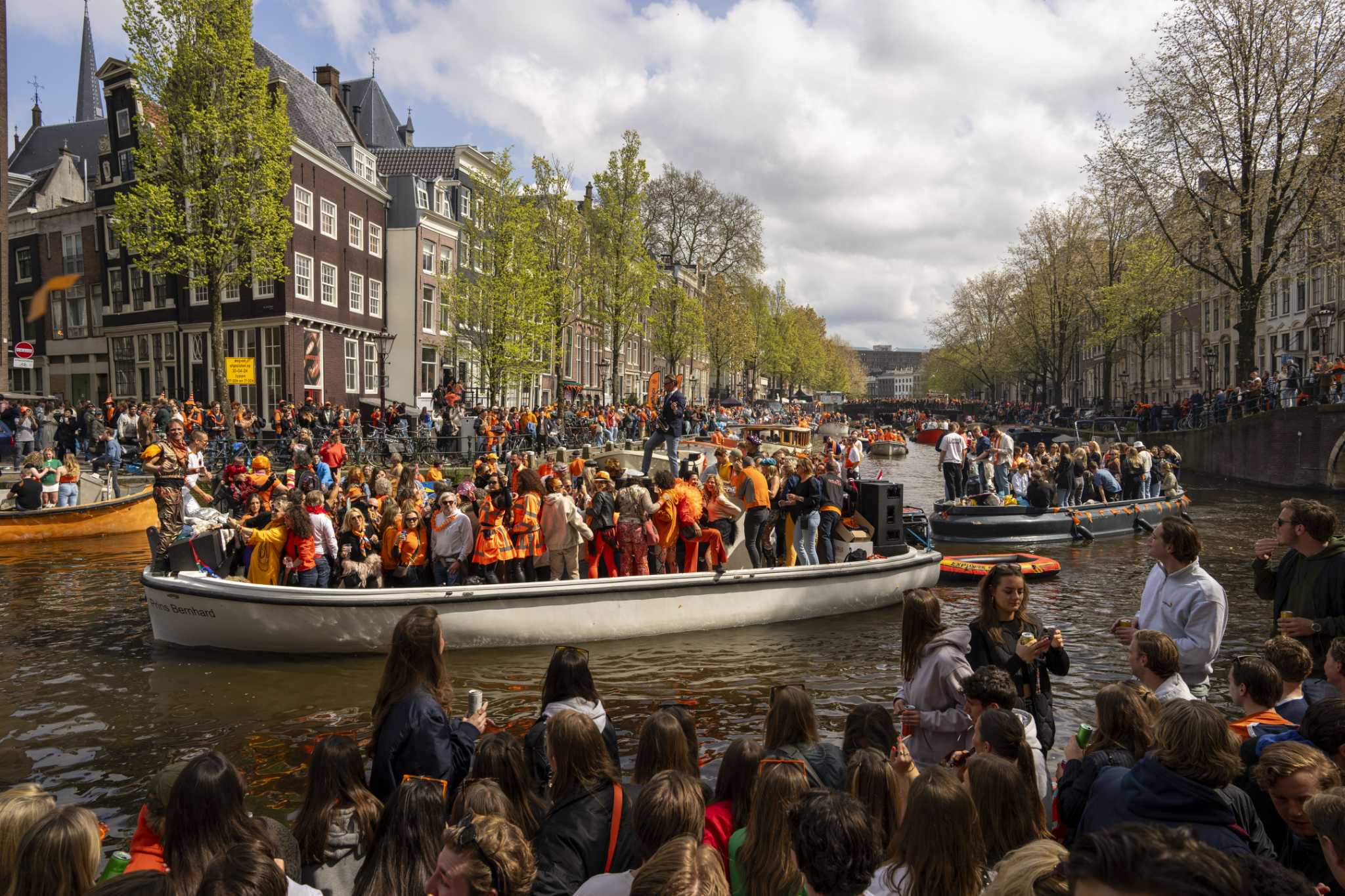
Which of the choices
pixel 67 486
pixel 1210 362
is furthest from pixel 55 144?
pixel 1210 362

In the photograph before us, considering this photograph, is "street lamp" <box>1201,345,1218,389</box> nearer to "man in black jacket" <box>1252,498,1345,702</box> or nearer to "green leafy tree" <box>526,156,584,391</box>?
"green leafy tree" <box>526,156,584,391</box>

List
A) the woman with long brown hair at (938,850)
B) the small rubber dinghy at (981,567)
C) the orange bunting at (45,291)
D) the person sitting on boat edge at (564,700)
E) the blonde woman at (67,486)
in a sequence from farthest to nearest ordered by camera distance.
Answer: the orange bunting at (45,291)
the blonde woman at (67,486)
the small rubber dinghy at (981,567)
the person sitting on boat edge at (564,700)
the woman with long brown hair at (938,850)

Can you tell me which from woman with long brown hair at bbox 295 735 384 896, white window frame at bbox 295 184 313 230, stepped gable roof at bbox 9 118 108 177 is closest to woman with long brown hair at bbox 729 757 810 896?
woman with long brown hair at bbox 295 735 384 896

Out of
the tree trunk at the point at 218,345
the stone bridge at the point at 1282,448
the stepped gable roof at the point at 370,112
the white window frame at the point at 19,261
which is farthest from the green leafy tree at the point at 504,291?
the stone bridge at the point at 1282,448

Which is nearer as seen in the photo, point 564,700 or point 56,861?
point 56,861

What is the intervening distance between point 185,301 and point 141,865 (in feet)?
119

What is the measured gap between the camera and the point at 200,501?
13023 millimetres

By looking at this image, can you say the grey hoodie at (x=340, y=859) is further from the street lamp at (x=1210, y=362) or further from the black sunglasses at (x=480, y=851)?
the street lamp at (x=1210, y=362)

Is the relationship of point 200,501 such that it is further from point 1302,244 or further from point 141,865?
point 1302,244

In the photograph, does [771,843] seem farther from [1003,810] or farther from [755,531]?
[755,531]

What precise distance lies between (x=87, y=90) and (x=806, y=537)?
242 feet

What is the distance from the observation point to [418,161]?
42.1m

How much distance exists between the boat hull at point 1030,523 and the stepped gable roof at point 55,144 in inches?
2080

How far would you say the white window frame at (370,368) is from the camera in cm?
3703
